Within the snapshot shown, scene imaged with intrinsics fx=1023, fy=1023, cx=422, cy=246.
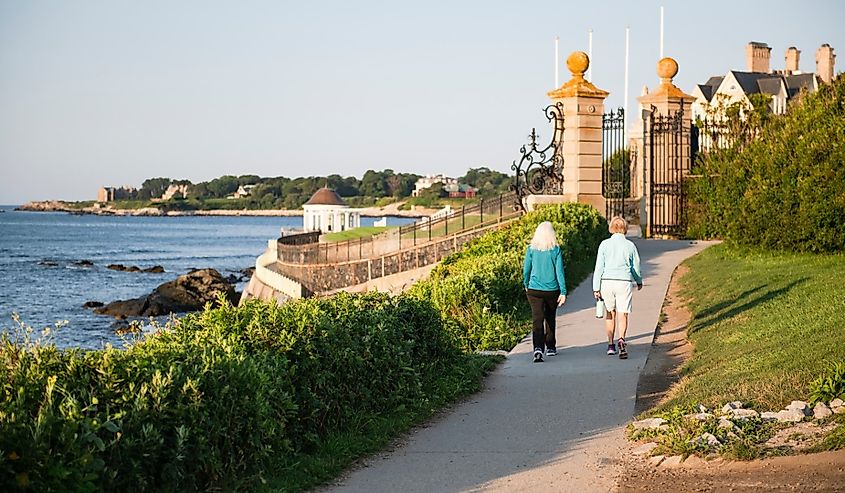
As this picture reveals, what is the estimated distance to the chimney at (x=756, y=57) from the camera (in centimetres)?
7231

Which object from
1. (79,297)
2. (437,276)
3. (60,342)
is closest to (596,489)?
(437,276)

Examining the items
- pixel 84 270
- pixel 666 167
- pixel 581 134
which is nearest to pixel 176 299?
pixel 666 167

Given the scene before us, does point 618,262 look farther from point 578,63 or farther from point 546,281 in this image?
point 578,63

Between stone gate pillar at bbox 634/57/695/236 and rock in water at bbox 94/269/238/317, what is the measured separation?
1949 cm

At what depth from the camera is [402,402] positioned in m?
9.31

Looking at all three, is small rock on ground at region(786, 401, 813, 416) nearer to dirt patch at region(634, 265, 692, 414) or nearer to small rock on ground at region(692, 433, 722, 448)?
small rock on ground at region(692, 433, 722, 448)

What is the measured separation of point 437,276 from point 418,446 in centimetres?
1155

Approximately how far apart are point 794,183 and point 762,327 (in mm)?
7891

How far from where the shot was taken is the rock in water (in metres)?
42.8

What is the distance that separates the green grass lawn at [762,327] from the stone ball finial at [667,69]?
9561 millimetres

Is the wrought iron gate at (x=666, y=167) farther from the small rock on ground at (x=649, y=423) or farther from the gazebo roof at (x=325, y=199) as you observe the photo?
the gazebo roof at (x=325, y=199)

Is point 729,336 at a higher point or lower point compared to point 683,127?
lower

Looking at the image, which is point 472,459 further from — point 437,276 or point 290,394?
point 437,276

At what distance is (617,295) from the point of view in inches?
485
